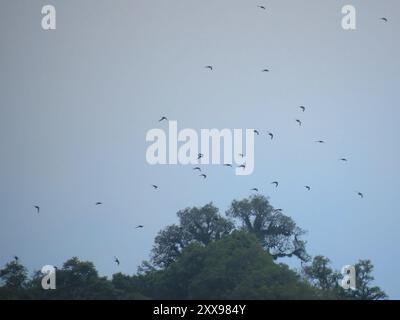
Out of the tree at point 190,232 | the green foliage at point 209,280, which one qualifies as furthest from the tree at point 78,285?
the tree at point 190,232

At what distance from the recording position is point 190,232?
4678 inches

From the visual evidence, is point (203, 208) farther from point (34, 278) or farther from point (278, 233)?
point (34, 278)

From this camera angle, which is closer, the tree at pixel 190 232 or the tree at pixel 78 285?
the tree at pixel 78 285

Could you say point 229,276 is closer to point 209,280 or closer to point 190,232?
point 209,280

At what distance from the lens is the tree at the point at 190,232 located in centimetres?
11669

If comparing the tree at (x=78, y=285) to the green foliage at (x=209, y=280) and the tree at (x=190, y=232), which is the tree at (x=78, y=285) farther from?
the tree at (x=190, y=232)

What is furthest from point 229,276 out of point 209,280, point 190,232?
point 190,232

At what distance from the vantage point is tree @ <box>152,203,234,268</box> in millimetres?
116688

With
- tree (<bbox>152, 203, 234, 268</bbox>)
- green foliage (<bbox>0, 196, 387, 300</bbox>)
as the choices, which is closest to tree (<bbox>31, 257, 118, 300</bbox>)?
green foliage (<bbox>0, 196, 387, 300</bbox>)

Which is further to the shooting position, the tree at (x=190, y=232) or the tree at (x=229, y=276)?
the tree at (x=190, y=232)

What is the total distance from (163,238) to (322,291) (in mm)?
25898
